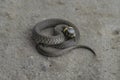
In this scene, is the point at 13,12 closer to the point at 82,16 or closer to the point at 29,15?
the point at 29,15

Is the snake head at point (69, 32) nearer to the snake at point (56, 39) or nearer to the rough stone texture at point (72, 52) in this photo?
the snake at point (56, 39)

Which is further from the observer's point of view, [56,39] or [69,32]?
[69,32]

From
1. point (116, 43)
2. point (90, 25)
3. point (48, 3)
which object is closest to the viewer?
point (116, 43)

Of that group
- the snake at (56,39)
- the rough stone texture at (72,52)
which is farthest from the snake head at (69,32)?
the rough stone texture at (72,52)

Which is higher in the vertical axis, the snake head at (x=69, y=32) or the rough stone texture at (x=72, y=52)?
the snake head at (x=69, y=32)

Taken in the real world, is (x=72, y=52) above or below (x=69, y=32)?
below

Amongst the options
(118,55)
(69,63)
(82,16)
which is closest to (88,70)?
(69,63)
